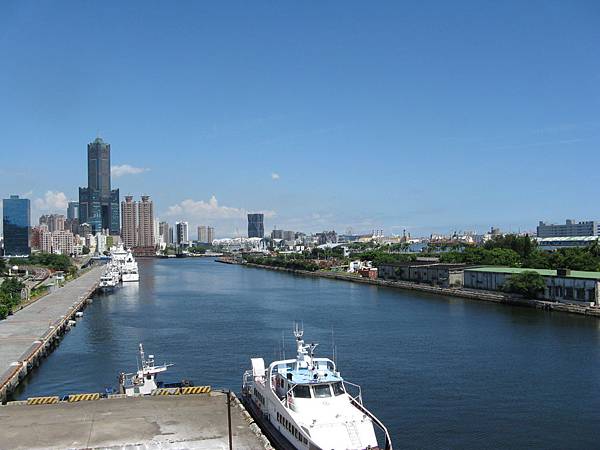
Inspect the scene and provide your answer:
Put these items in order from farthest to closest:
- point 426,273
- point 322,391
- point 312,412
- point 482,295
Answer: point 426,273
point 482,295
point 322,391
point 312,412

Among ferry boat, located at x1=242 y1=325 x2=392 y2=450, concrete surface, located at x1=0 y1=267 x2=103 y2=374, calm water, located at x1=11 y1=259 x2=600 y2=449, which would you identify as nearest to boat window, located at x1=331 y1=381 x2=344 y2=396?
ferry boat, located at x1=242 y1=325 x2=392 y2=450

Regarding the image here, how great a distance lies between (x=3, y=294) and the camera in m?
28.5

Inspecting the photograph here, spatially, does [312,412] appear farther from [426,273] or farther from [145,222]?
[145,222]

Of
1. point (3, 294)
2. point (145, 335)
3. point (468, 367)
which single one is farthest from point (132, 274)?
point (468, 367)

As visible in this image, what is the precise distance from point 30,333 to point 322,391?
49.2 feet

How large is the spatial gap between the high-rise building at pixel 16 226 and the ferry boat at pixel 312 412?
120m

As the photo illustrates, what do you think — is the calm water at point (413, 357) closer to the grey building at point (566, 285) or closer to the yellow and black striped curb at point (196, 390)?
the grey building at point (566, 285)

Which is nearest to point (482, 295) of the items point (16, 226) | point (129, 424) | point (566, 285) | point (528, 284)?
point (528, 284)

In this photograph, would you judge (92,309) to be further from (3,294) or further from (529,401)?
(529,401)

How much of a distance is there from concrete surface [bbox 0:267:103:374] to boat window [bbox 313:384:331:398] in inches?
369

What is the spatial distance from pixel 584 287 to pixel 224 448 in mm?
23948

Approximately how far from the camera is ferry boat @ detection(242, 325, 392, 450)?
8.94 m

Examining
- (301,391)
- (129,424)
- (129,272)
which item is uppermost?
(129,272)

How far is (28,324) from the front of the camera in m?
23.7
